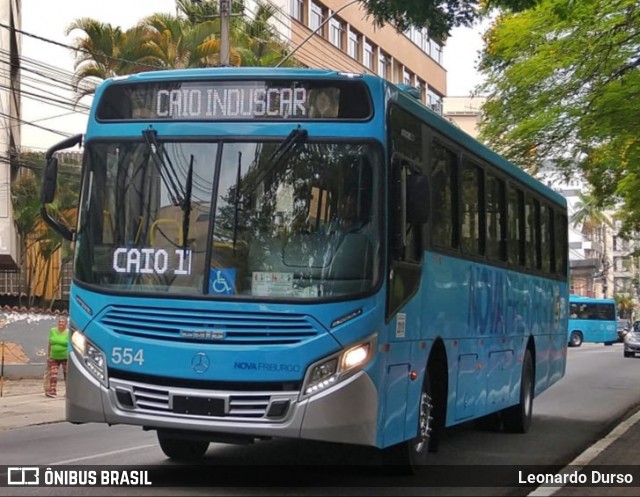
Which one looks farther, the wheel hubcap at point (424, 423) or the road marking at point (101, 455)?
the road marking at point (101, 455)

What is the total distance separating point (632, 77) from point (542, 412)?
19.8 ft

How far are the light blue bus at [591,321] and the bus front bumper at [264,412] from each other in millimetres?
53367

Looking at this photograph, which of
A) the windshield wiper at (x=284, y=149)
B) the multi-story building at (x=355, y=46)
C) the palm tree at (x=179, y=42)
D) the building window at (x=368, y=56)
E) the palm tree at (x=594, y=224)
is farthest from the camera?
the palm tree at (x=594, y=224)

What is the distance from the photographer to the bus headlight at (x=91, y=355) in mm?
7988

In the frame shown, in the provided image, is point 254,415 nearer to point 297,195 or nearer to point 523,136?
point 297,195

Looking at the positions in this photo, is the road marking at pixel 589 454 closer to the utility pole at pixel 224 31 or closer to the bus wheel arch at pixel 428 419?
the bus wheel arch at pixel 428 419

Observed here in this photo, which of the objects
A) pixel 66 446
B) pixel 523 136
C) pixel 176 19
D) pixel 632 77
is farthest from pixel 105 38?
pixel 66 446

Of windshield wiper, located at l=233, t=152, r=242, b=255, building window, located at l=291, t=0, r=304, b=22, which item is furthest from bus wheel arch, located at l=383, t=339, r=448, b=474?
building window, located at l=291, t=0, r=304, b=22

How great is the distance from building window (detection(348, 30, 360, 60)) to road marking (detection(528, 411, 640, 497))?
3288 cm

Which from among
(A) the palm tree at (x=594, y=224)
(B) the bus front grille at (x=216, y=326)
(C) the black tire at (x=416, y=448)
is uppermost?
(A) the palm tree at (x=594, y=224)

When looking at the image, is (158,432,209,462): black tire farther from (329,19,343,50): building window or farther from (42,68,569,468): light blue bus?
(329,19,343,50): building window

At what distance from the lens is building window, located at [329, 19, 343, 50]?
4348 centimetres

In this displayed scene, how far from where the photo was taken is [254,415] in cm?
761

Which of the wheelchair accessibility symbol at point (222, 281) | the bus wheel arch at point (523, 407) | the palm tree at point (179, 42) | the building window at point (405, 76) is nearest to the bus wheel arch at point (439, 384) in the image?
the wheelchair accessibility symbol at point (222, 281)
